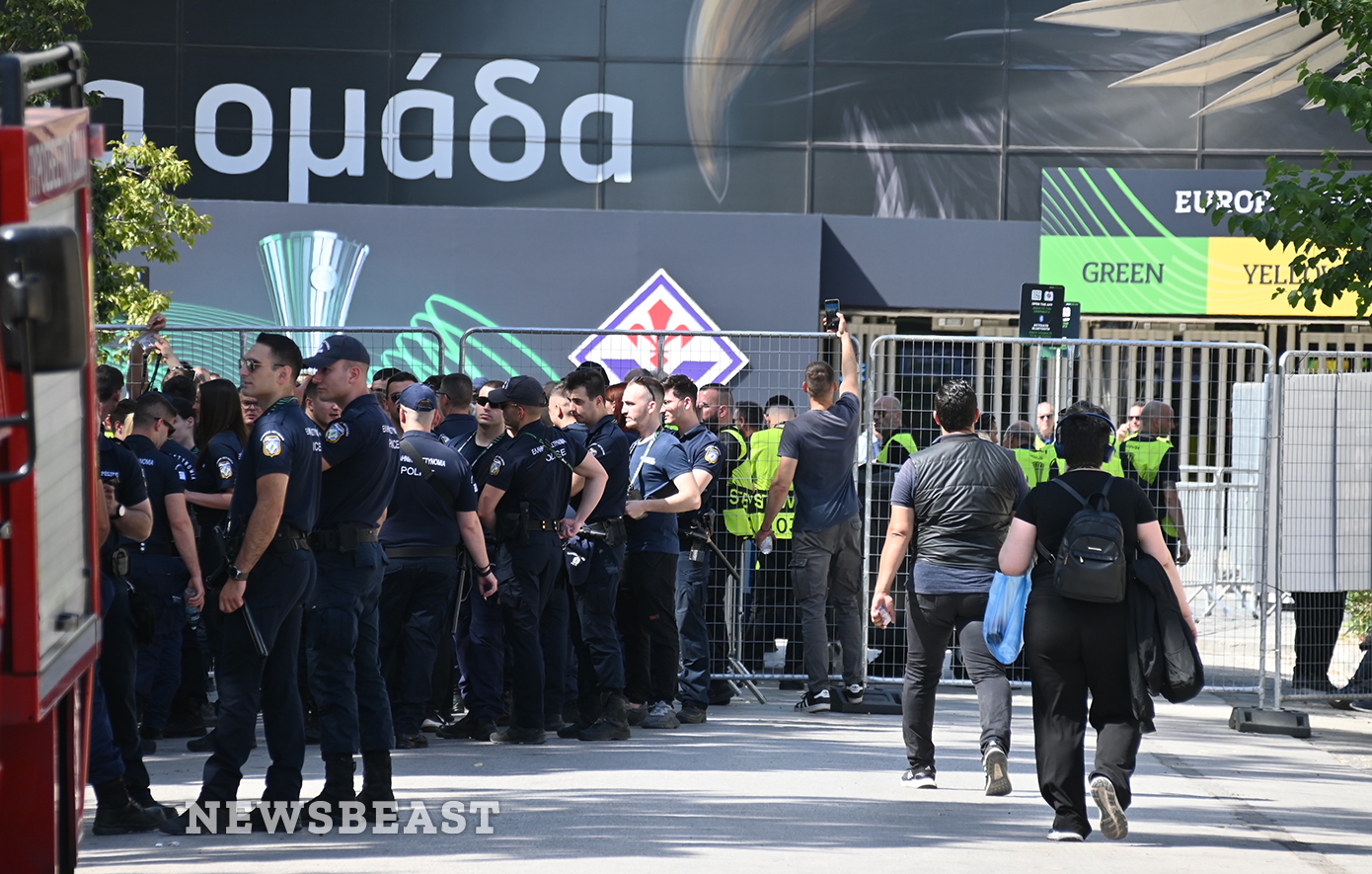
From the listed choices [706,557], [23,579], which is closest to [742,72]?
[706,557]

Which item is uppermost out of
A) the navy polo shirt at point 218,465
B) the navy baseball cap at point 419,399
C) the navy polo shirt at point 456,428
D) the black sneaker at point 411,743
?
the navy baseball cap at point 419,399

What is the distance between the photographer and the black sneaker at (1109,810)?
6.56 meters

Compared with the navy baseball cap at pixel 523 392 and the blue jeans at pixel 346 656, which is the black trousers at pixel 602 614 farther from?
the blue jeans at pixel 346 656

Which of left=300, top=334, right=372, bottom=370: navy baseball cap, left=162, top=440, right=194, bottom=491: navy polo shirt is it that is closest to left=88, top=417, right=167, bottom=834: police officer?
left=300, top=334, right=372, bottom=370: navy baseball cap

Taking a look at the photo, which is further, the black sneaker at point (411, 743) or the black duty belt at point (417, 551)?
the black sneaker at point (411, 743)

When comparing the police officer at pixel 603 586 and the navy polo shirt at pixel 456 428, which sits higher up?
the navy polo shirt at pixel 456 428

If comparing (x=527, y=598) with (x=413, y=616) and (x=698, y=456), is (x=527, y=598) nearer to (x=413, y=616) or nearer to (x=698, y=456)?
(x=413, y=616)

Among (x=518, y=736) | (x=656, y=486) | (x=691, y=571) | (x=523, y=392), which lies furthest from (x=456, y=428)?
(x=518, y=736)

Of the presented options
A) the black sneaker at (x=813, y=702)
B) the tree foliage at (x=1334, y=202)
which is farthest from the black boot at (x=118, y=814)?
the tree foliage at (x=1334, y=202)

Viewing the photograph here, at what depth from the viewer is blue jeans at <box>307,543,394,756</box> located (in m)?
6.56

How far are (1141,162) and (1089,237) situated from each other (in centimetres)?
210

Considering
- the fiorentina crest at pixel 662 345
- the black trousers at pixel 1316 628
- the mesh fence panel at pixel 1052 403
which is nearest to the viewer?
the mesh fence panel at pixel 1052 403

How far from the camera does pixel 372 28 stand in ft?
70.7

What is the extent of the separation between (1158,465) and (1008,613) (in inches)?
177
